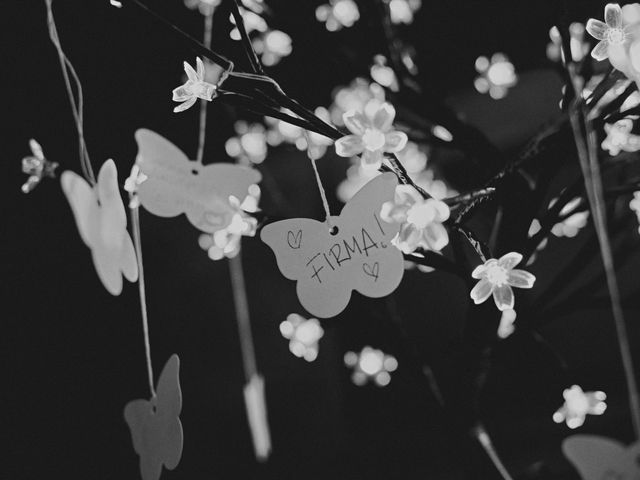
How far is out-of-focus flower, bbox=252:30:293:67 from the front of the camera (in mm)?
1463

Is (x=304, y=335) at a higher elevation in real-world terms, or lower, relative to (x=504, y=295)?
higher

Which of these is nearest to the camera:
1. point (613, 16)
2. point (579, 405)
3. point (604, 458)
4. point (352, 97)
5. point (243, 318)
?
point (604, 458)

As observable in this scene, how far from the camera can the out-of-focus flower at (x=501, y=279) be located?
2.21ft

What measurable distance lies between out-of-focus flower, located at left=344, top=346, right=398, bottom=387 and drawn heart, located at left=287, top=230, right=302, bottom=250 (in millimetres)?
923

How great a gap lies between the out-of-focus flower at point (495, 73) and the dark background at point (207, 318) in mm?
93

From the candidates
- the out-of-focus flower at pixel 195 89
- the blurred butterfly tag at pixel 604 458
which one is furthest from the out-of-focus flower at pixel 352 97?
the blurred butterfly tag at pixel 604 458

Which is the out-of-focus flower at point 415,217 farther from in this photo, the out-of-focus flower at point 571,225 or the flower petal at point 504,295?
the out-of-focus flower at point 571,225

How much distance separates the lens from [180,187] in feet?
2.45

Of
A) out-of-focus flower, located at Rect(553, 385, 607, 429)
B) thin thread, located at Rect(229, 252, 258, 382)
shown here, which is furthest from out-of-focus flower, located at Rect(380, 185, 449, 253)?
thin thread, located at Rect(229, 252, 258, 382)

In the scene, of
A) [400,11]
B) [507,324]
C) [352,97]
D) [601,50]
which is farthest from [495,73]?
[601,50]

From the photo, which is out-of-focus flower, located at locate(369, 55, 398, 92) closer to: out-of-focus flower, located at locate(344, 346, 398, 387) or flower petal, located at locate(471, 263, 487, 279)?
flower petal, located at locate(471, 263, 487, 279)

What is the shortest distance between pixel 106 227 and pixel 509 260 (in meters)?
0.55

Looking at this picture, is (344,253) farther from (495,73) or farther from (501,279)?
(495,73)

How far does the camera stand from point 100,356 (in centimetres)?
176
